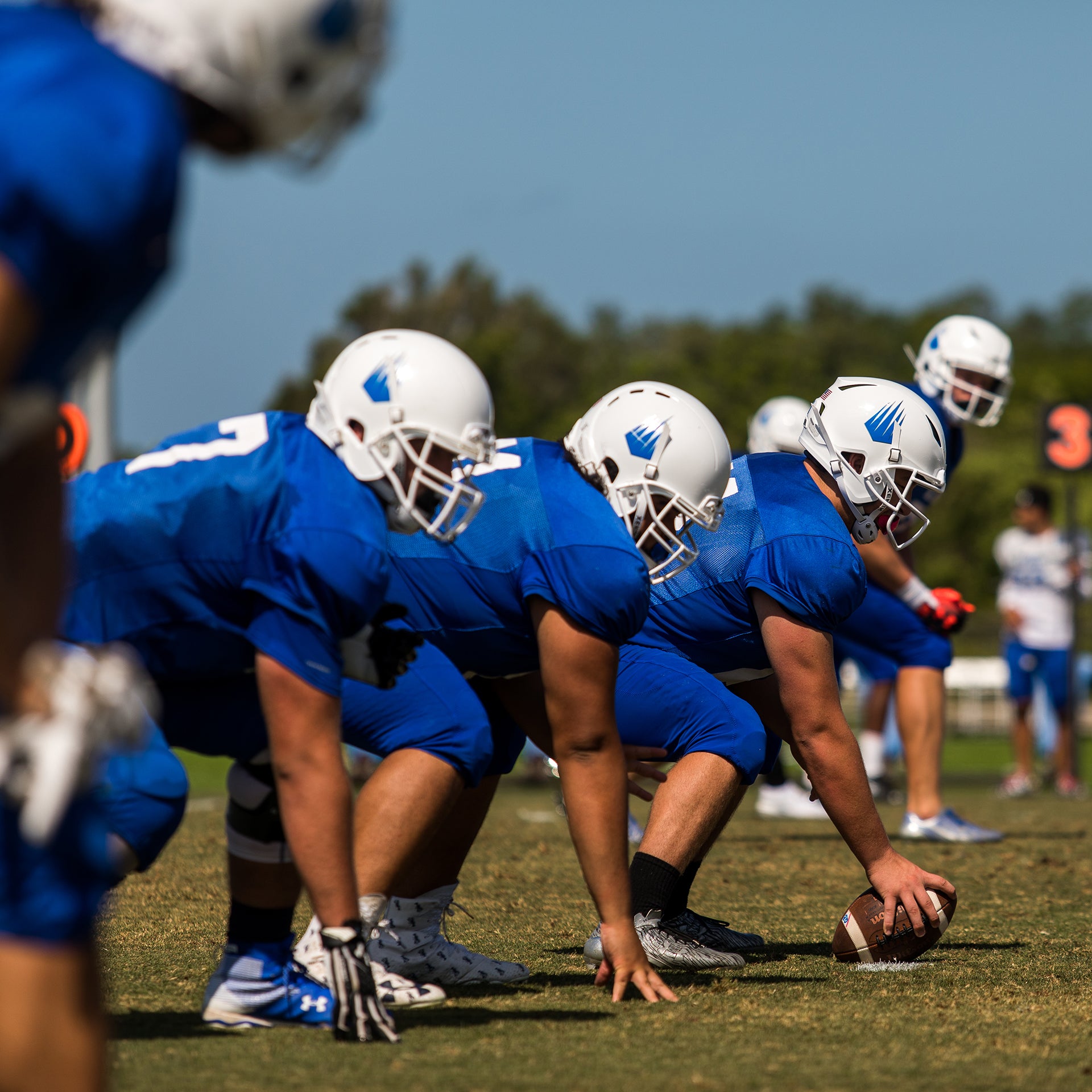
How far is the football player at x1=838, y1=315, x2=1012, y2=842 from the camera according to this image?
7.96 m

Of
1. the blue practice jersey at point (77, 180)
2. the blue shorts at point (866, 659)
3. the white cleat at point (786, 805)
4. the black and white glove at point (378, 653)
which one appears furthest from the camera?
the white cleat at point (786, 805)

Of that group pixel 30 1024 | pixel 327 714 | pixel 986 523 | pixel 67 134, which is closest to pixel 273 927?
pixel 327 714

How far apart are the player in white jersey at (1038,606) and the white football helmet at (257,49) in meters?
12.3

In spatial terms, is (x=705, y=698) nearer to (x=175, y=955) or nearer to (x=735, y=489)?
(x=735, y=489)

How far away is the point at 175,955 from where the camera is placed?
15.9 feet

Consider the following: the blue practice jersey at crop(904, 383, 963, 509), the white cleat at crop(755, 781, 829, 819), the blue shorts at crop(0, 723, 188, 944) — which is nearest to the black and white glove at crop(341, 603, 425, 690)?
the blue shorts at crop(0, 723, 188, 944)

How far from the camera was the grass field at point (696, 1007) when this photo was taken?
135 inches

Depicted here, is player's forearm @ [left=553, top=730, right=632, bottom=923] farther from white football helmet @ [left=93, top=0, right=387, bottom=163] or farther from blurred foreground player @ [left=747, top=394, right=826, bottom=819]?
blurred foreground player @ [left=747, top=394, right=826, bottom=819]

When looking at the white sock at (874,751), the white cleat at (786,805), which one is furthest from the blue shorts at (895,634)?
the white sock at (874,751)

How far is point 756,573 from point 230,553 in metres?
1.88

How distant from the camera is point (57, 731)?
2.15 m

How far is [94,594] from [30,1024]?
5.33 feet

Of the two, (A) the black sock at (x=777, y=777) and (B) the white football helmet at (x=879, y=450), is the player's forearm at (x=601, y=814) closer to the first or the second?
(B) the white football helmet at (x=879, y=450)

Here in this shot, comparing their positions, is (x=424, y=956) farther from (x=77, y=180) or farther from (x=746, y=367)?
(x=746, y=367)
